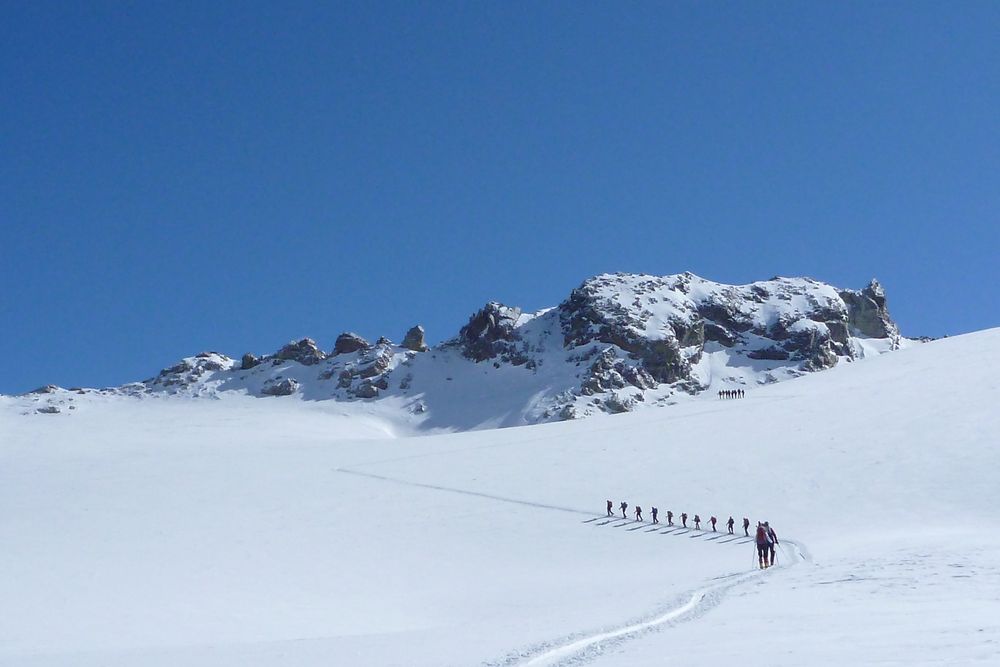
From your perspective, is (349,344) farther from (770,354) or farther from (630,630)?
(630,630)

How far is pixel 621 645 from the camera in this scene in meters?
12.4

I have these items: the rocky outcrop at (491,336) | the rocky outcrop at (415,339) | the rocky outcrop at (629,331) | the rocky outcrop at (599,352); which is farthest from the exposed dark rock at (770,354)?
the rocky outcrop at (415,339)

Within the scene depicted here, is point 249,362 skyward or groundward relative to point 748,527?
skyward

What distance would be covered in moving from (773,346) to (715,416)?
71.1 meters

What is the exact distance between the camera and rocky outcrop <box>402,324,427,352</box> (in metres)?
132

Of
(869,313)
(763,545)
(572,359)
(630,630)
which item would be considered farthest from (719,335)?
(630,630)

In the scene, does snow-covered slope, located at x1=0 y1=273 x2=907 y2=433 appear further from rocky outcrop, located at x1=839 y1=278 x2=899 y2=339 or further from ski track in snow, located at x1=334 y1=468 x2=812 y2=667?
ski track in snow, located at x1=334 y1=468 x2=812 y2=667

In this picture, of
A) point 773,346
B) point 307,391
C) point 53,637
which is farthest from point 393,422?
point 53,637

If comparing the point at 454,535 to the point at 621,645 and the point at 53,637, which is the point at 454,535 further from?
the point at 621,645

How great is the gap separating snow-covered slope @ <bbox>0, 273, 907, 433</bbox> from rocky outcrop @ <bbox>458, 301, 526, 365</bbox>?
7.4 inches

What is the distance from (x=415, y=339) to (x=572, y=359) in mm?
28910

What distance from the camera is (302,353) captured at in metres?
125

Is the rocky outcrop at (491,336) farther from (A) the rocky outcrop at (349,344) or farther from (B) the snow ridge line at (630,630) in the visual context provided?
(B) the snow ridge line at (630,630)

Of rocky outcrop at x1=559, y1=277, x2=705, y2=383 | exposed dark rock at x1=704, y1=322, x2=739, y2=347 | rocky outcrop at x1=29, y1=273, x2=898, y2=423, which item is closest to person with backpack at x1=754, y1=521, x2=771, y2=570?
rocky outcrop at x1=29, y1=273, x2=898, y2=423
